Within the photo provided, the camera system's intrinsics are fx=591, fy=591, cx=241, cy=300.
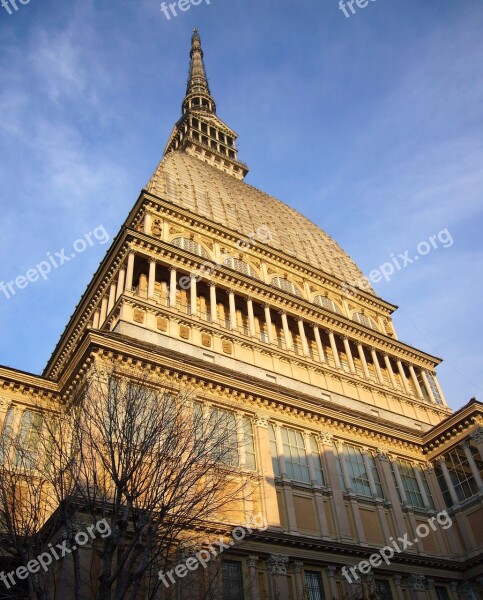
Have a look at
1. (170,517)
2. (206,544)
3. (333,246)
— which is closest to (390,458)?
(206,544)

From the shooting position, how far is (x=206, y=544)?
2331 cm

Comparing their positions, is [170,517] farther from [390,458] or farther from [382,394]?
[382,394]

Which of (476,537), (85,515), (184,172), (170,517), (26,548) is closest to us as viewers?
(26,548)

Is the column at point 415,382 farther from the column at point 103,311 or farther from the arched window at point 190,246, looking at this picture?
the column at point 103,311

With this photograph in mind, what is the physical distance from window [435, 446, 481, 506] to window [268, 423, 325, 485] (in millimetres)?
9894

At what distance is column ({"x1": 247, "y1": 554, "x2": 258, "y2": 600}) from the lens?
23.7 metres

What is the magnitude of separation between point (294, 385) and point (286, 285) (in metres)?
12.2

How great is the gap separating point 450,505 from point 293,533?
13.0 m

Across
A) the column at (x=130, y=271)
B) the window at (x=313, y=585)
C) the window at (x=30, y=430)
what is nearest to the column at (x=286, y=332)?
the column at (x=130, y=271)

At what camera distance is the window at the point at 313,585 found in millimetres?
25798

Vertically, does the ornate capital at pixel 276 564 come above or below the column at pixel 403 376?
below

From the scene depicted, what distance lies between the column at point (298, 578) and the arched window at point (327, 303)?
25093 millimetres

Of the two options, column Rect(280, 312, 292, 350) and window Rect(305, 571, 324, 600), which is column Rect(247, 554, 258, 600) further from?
column Rect(280, 312, 292, 350)

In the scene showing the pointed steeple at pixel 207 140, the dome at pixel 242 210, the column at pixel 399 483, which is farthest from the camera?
the pointed steeple at pixel 207 140
